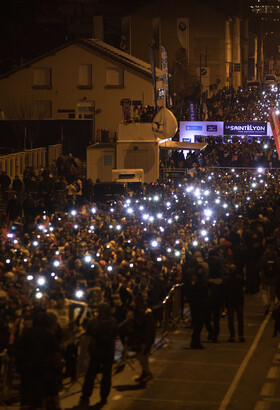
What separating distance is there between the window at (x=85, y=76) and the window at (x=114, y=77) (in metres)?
1.09

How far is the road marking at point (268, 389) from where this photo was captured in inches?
476

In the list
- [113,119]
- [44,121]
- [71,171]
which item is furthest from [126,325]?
[113,119]

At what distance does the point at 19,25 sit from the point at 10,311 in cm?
6401

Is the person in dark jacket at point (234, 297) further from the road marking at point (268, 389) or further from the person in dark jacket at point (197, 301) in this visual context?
the road marking at point (268, 389)

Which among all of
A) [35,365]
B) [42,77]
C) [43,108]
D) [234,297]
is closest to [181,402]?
[35,365]

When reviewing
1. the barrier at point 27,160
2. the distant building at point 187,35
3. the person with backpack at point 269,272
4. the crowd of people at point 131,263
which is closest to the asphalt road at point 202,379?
the crowd of people at point 131,263

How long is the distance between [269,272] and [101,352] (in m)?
6.36

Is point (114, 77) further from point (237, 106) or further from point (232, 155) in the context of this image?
point (237, 106)

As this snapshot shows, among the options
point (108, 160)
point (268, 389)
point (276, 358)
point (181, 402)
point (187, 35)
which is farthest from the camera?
point (187, 35)

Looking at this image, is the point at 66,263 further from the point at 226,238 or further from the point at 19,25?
the point at 19,25

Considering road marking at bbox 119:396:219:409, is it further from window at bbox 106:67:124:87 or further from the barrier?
window at bbox 106:67:124:87

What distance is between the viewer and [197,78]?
251ft

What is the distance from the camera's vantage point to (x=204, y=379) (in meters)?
12.9

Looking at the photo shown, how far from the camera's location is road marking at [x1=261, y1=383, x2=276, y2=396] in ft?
39.7
